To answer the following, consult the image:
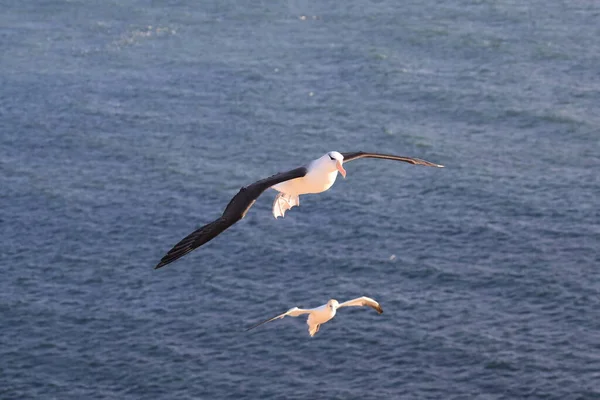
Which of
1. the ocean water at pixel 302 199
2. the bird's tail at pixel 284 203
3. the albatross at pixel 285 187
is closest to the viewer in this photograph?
the albatross at pixel 285 187

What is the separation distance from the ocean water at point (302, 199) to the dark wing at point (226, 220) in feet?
196

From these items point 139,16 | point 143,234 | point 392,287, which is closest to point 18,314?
point 143,234

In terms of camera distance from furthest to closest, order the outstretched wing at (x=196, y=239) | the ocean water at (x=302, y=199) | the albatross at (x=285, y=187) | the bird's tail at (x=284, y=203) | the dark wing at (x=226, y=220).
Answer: the ocean water at (x=302, y=199), the bird's tail at (x=284, y=203), the albatross at (x=285, y=187), the dark wing at (x=226, y=220), the outstretched wing at (x=196, y=239)

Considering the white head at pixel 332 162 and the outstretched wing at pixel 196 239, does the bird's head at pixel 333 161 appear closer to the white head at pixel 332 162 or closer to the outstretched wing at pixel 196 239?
the white head at pixel 332 162

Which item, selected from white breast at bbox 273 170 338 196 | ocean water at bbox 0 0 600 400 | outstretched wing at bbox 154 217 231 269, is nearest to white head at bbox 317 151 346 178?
white breast at bbox 273 170 338 196

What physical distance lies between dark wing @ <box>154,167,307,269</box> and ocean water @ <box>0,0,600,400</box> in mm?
59885

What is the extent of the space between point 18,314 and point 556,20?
89464 mm

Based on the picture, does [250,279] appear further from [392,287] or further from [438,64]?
[438,64]

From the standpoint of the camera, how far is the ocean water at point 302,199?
105m

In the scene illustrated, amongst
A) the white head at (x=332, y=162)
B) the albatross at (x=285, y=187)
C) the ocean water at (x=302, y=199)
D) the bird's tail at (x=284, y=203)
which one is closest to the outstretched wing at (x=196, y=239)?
the albatross at (x=285, y=187)

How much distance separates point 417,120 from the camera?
457 ft

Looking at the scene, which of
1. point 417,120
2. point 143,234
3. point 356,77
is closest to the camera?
point 143,234

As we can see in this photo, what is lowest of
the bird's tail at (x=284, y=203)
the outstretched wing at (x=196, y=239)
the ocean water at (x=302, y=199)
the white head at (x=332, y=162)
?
the ocean water at (x=302, y=199)

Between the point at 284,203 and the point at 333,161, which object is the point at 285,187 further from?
the point at 333,161
